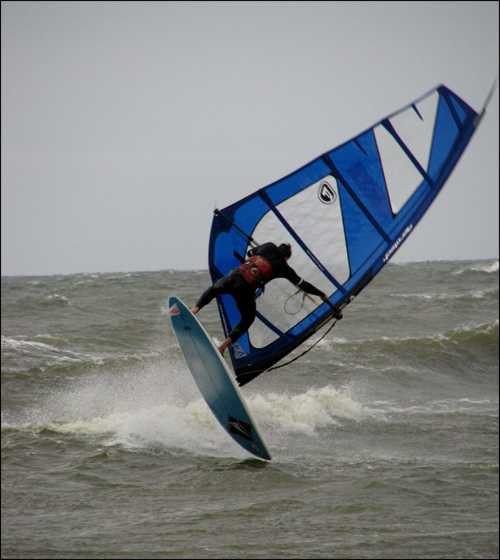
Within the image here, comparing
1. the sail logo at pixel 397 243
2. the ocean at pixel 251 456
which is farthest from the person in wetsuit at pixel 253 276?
the ocean at pixel 251 456

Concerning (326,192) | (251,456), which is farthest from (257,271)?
(251,456)

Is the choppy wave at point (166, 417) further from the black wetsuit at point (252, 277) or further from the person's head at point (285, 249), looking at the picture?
the person's head at point (285, 249)

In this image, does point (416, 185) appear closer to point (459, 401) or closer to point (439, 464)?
point (439, 464)

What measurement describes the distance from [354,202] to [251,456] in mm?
2642

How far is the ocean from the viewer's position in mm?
4148

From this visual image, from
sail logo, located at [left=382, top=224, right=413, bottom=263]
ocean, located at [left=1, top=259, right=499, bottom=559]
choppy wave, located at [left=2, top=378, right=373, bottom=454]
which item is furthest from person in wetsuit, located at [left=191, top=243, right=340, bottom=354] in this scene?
choppy wave, located at [left=2, top=378, right=373, bottom=454]

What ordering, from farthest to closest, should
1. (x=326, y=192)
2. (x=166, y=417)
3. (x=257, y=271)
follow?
1. (x=166, y=417)
2. (x=326, y=192)
3. (x=257, y=271)

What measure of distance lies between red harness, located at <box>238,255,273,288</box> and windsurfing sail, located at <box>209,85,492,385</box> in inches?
21.9

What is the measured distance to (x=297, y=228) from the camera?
5785 millimetres

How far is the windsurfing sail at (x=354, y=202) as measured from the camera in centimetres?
566

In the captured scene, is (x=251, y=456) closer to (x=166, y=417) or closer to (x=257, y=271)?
(x=166, y=417)

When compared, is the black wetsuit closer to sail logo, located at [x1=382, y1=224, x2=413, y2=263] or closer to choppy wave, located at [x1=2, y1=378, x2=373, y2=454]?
sail logo, located at [x1=382, y1=224, x2=413, y2=263]

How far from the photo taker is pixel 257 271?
507 cm

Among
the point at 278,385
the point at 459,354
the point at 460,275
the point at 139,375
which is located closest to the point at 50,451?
the point at 139,375
